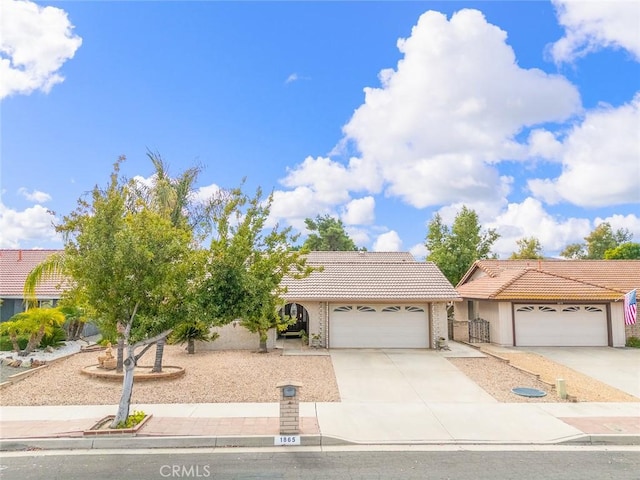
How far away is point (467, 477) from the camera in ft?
22.0

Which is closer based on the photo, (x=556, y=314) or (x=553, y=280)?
(x=556, y=314)

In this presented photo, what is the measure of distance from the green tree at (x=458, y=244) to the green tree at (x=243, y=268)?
26.8 m

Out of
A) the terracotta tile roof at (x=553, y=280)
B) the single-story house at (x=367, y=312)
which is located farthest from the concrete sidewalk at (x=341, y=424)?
the terracotta tile roof at (x=553, y=280)

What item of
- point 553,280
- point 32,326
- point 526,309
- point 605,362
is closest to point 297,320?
point 526,309

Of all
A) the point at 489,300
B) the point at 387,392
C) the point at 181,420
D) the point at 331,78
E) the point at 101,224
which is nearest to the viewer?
the point at 101,224

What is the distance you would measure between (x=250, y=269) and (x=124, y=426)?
379 cm

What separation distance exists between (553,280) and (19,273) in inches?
1076

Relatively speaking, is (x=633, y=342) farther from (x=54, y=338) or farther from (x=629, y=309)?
(x=54, y=338)

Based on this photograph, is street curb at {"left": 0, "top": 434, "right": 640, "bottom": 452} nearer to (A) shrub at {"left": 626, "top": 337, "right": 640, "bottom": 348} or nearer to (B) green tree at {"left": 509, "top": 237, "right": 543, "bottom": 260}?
(A) shrub at {"left": 626, "top": 337, "right": 640, "bottom": 348}

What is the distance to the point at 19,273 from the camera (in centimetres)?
2389

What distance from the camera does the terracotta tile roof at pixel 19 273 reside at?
71.9 feet

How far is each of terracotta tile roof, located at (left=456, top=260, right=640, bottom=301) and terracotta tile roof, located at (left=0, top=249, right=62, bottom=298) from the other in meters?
20.7

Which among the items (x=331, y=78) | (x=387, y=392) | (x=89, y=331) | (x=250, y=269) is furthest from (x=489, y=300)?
(x=89, y=331)

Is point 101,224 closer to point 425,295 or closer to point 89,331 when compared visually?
point 425,295
